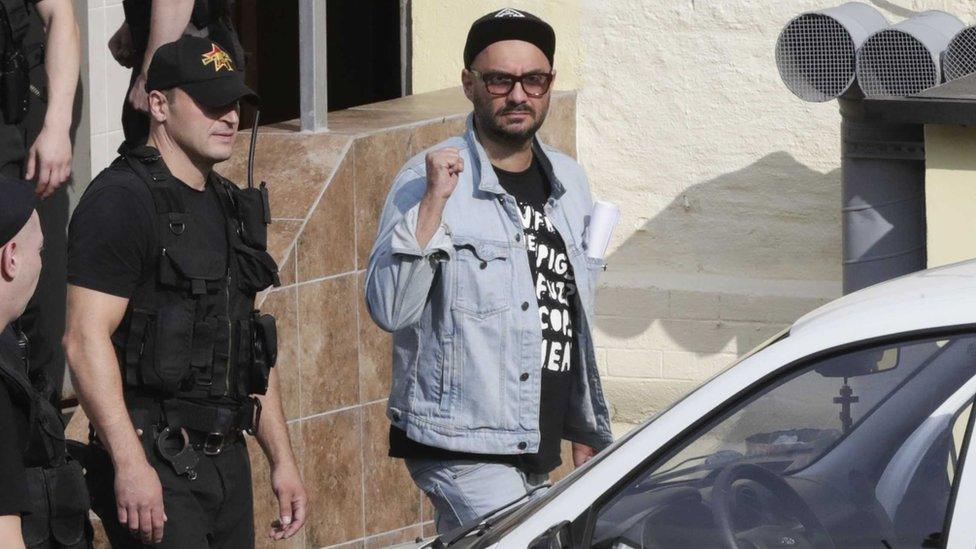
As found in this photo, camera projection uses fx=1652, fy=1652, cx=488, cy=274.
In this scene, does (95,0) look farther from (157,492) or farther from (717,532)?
(717,532)

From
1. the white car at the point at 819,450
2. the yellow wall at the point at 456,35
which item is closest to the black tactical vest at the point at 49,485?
the white car at the point at 819,450

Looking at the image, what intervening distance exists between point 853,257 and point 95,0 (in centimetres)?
331

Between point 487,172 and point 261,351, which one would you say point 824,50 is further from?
point 261,351

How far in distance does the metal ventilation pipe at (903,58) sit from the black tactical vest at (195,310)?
106 inches

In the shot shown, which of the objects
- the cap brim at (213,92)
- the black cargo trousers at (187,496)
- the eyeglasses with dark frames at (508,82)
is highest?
the eyeglasses with dark frames at (508,82)

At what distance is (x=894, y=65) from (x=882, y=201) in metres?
0.51

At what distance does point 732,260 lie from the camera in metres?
Result: 7.39

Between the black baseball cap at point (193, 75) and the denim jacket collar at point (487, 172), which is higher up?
the black baseball cap at point (193, 75)

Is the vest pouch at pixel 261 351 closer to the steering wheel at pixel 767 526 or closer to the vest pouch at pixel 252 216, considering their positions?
the vest pouch at pixel 252 216

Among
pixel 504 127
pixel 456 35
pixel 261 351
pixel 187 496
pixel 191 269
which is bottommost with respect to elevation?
pixel 187 496

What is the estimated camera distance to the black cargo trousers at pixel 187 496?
3.97m

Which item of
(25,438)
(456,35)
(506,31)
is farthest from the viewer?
(456,35)

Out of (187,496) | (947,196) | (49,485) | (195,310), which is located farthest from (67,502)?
(947,196)

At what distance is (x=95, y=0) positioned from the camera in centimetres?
693
